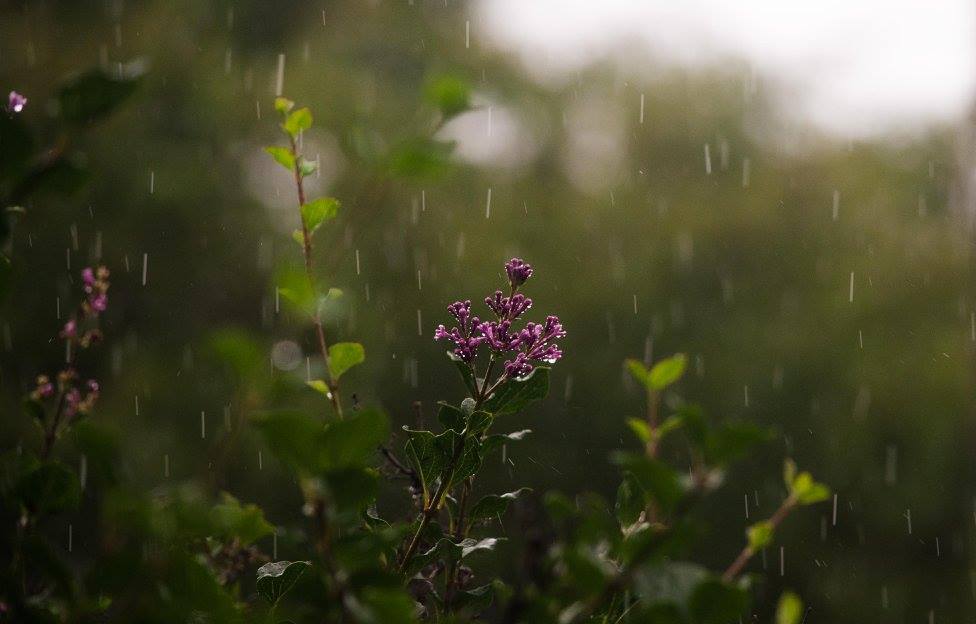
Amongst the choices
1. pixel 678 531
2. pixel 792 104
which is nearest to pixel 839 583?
pixel 792 104

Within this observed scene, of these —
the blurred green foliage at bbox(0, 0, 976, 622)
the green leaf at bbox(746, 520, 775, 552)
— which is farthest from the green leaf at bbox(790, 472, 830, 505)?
the blurred green foliage at bbox(0, 0, 976, 622)

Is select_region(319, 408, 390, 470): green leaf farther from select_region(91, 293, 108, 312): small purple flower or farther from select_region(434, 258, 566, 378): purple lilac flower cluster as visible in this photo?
select_region(91, 293, 108, 312): small purple flower

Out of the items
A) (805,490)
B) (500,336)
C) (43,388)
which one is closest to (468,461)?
(500,336)

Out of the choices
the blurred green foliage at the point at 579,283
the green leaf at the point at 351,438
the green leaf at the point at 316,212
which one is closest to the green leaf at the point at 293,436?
the green leaf at the point at 351,438

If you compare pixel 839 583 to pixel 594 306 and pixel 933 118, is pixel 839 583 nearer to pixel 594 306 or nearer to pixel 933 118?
pixel 594 306

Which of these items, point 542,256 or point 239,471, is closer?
→ point 239,471
